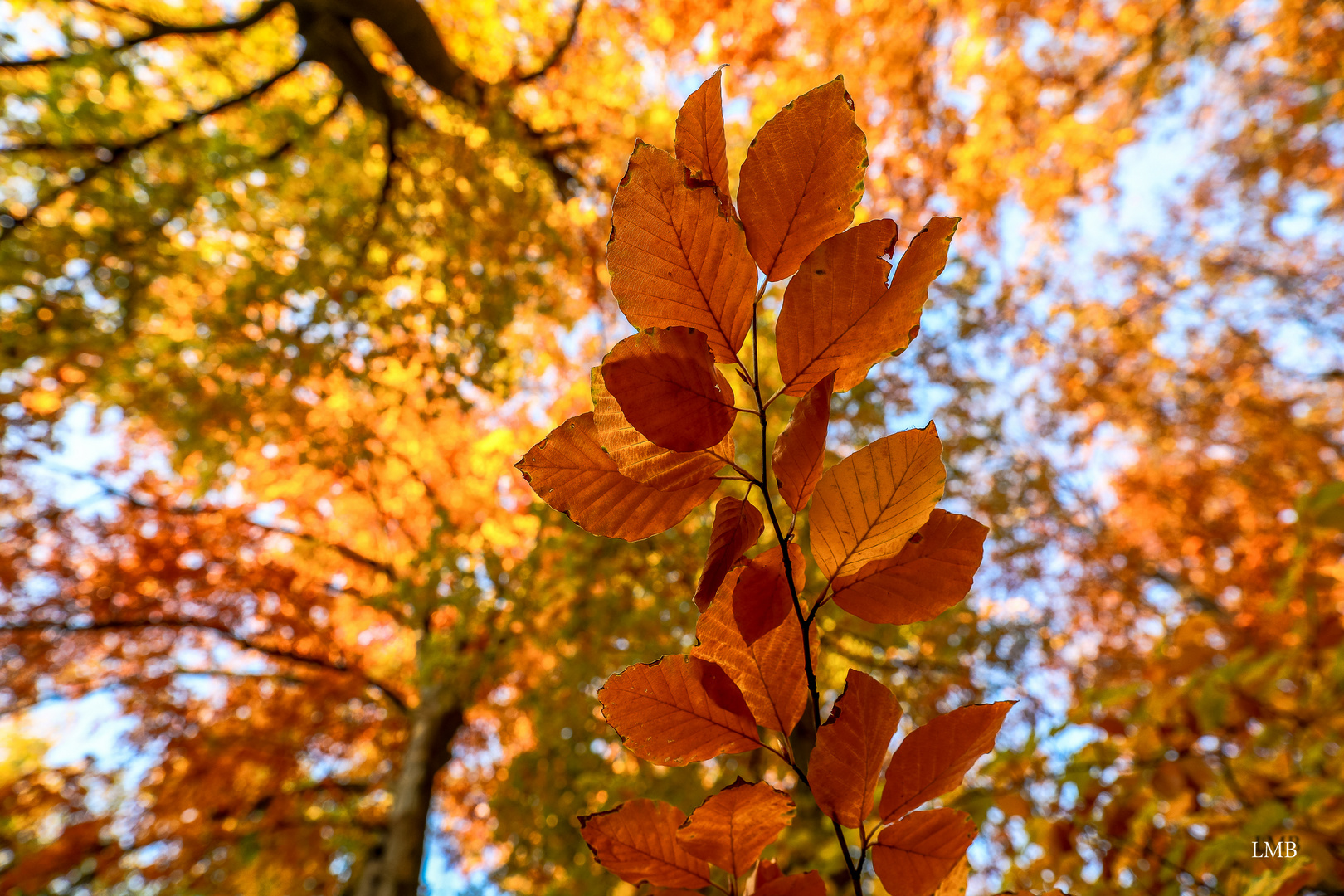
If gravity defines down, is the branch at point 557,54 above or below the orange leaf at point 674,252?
above

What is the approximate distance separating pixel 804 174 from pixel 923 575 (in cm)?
22

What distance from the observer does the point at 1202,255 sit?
21.6ft

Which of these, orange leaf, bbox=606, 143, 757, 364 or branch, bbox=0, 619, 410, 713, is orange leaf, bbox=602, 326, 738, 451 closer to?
orange leaf, bbox=606, 143, 757, 364

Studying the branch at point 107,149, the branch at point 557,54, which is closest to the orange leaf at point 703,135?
the branch at point 557,54

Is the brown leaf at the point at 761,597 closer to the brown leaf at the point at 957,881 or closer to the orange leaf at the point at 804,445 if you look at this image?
the orange leaf at the point at 804,445

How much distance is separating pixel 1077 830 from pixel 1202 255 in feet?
25.3

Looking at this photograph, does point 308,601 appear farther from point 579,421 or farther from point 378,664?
point 579,421

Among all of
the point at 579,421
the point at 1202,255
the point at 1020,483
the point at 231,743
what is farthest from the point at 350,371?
the point at 1202,255

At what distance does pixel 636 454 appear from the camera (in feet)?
1.10

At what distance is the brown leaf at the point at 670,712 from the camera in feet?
1.14

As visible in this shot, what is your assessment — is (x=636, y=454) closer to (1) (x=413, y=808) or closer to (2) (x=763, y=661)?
(2) (x=763, y=661)

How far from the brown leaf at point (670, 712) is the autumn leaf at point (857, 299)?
18 centimetres

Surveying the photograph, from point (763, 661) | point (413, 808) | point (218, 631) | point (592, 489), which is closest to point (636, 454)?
point (592, 489)

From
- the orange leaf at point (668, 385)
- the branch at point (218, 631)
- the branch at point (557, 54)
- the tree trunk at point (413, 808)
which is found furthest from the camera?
the branch at point (218, 631)
